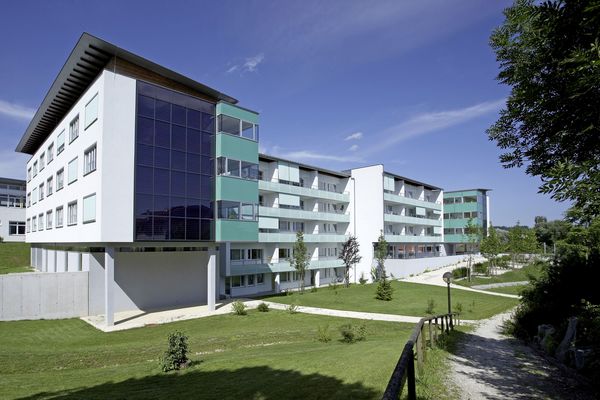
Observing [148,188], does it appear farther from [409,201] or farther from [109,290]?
[409,201]

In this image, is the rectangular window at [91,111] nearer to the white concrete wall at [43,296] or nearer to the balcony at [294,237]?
the white concrete wall at [43,296]

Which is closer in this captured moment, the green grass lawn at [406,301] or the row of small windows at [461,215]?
the green grass lawn at [406,301]

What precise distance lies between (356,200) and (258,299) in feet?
80.9

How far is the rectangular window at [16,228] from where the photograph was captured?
6200 centimetres

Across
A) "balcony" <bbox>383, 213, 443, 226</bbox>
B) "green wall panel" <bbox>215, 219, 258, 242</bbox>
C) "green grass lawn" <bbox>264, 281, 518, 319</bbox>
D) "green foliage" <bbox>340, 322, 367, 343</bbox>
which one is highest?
"balcony" <bbox>383, 213, 443, 226</bbox>

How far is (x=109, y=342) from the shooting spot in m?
20.5

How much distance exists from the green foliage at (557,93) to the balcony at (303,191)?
35.5m

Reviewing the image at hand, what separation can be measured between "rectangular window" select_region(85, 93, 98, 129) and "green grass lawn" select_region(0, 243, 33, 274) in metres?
33.7

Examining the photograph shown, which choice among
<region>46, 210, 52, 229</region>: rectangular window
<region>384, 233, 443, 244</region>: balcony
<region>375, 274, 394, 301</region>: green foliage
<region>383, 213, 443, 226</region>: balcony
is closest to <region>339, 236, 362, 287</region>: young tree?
<region>383, 213, 443, 226</region>: balcony

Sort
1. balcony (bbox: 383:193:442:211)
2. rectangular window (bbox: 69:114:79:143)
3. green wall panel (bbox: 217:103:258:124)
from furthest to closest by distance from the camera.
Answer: balcony (bbox: 383:193:442:211), green wall panel (bbox: 217:103:258:124), rectangular window (bbox: 69:114:79:143)

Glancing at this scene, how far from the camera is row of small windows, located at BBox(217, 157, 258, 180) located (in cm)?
3000

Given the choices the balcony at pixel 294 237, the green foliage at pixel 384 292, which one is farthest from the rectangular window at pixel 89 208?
the green foliage at pixel 384 292

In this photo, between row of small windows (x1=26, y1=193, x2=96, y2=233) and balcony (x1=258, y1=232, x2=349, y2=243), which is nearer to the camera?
row of small windows (x1=26, y1=193, x2=96, y2=233)

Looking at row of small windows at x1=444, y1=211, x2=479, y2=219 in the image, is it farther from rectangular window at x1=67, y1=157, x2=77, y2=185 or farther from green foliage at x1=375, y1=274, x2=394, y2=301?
rectangular window at x1=67, y1=157, x2=77, y2=185
